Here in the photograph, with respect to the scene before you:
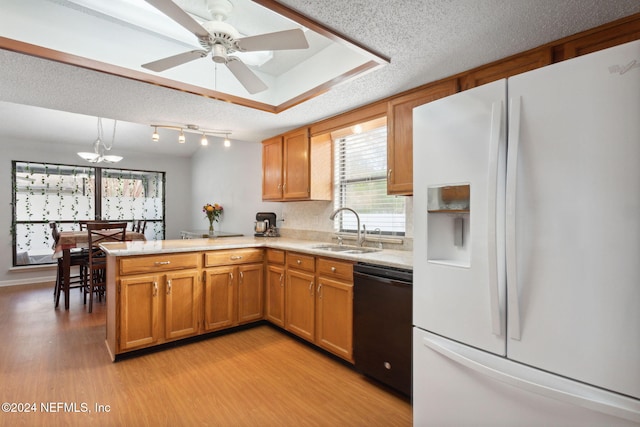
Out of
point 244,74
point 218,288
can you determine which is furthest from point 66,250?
point 244,74

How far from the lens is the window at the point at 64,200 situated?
18.1 feet

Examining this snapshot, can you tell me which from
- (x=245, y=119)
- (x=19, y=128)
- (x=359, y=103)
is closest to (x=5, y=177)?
(x=19, y=128)

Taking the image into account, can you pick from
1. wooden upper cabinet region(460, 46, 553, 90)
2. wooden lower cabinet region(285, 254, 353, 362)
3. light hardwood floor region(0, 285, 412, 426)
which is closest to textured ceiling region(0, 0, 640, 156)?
wooden upper cabinet region(460, 46, 553, 90)

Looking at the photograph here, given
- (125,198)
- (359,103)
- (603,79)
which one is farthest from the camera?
(125,198)

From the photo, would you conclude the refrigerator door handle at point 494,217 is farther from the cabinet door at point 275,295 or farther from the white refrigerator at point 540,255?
the cabinet door at point 275,295

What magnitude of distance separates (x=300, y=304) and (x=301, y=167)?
1.48m

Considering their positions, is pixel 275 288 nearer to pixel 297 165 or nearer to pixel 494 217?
pixel 297 165

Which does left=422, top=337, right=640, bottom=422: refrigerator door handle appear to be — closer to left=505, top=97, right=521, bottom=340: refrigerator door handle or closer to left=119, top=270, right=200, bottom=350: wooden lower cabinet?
left=505, top=97, right=521, bottom=340: refrigerator door handle

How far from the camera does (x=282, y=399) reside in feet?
6.98

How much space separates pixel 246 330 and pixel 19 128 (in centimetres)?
513

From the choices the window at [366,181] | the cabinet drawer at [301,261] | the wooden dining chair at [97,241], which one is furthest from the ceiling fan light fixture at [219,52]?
the wooden dining chair at [97,241]

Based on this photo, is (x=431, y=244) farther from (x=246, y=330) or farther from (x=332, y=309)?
(x=246, y=330)

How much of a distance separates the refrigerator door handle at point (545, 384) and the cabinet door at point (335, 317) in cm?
104

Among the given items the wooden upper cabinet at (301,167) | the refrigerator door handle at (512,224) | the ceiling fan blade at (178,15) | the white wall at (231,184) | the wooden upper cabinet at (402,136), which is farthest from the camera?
the white wall at (231,184)
